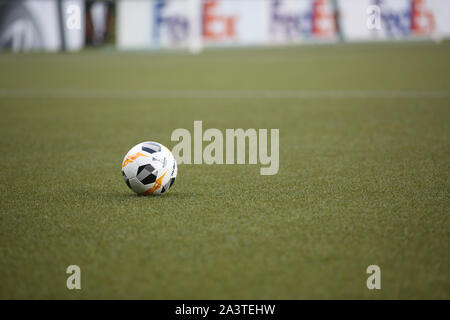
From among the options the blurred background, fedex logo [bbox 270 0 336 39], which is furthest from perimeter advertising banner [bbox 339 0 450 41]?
fedex logo [bbox 270 0 336 39]

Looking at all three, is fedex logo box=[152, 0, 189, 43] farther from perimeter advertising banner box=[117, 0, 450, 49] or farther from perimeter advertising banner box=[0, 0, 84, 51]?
perimeter advertising banner box=[0, 0, 84, 51]

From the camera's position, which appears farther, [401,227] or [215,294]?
[401,227]

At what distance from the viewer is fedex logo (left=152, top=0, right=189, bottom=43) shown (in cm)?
2865

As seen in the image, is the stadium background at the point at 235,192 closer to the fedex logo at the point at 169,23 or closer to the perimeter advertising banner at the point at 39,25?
the perimeter advertising banner at the point at 39,25

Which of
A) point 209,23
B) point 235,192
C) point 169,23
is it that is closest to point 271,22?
point 209,23

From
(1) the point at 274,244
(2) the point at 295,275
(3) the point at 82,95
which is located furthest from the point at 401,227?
(3) the point at 82,95

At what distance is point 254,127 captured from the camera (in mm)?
8047

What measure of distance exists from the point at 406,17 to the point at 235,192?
24.7m

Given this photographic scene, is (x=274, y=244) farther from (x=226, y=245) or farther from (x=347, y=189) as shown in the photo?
(x=347, y=189)

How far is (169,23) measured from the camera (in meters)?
29.0

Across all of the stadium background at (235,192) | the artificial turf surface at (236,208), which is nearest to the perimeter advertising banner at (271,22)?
the stadium background at (235,192)

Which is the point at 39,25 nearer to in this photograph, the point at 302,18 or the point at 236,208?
the point at 302,18

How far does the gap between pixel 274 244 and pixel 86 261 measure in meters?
0.92

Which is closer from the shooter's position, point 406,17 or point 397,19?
point 406,17
